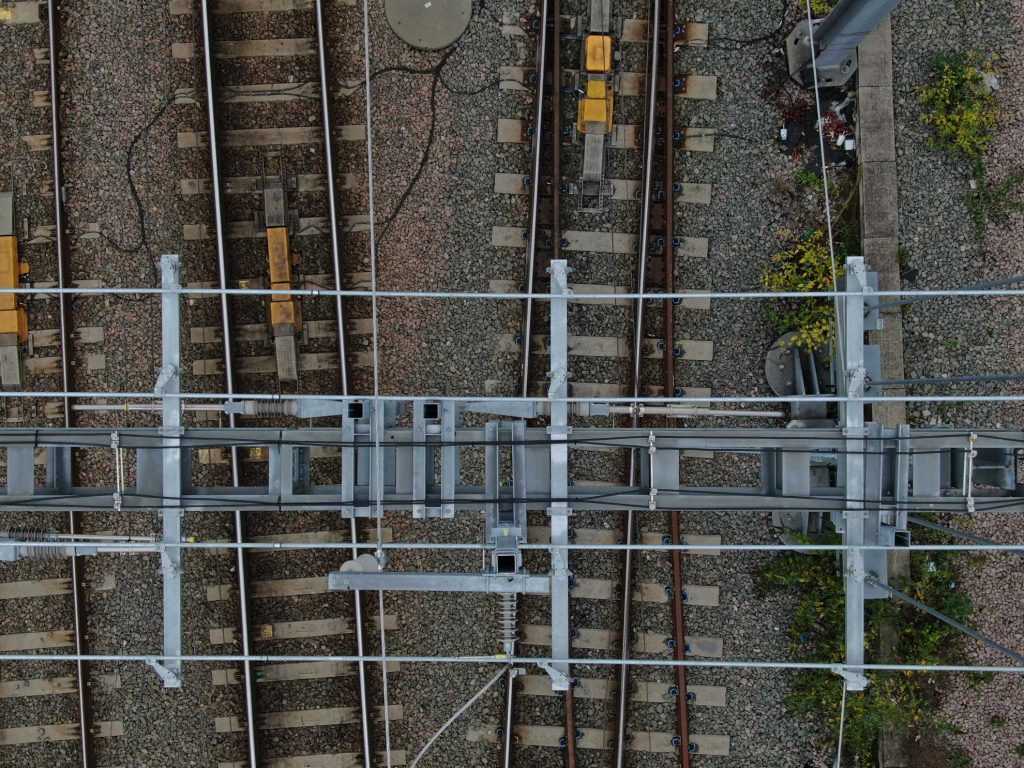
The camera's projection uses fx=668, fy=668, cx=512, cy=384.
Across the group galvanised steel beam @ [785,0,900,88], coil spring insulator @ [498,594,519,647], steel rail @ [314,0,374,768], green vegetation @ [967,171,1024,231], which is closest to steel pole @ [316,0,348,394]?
steel rail @ [314,0,374,768]

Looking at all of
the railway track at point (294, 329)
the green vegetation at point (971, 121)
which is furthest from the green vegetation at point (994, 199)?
the railway track at point (294, 329)

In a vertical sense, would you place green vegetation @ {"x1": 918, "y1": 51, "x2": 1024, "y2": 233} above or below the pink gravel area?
above

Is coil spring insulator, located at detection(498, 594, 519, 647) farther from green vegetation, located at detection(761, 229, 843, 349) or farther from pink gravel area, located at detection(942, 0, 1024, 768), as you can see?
pink gravel area, located at detection(942, 0, 1024, 768)

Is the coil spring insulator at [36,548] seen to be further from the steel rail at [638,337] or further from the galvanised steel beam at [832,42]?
the galvanised steel beam at [832,42]

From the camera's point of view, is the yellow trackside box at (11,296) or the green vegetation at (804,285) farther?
the yellow trackside box at (11,296)

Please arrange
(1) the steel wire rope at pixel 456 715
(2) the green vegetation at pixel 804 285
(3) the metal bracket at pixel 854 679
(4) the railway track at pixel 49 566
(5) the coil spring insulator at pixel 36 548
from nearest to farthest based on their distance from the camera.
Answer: (3) the metal bracket at pixel 854 679 < (5) the coil spring insulator at pixel 36 548 < (1) the steel wire rope at pixel 456 715 < (2) the green vegetation at pixel 804 285 < (4) the railway track at pixel 49 566

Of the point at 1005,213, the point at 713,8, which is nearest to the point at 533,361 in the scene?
the point at 713,8

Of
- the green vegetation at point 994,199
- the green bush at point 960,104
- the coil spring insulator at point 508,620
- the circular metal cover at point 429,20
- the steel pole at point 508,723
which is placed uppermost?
the circular metal cover at point 429,20
